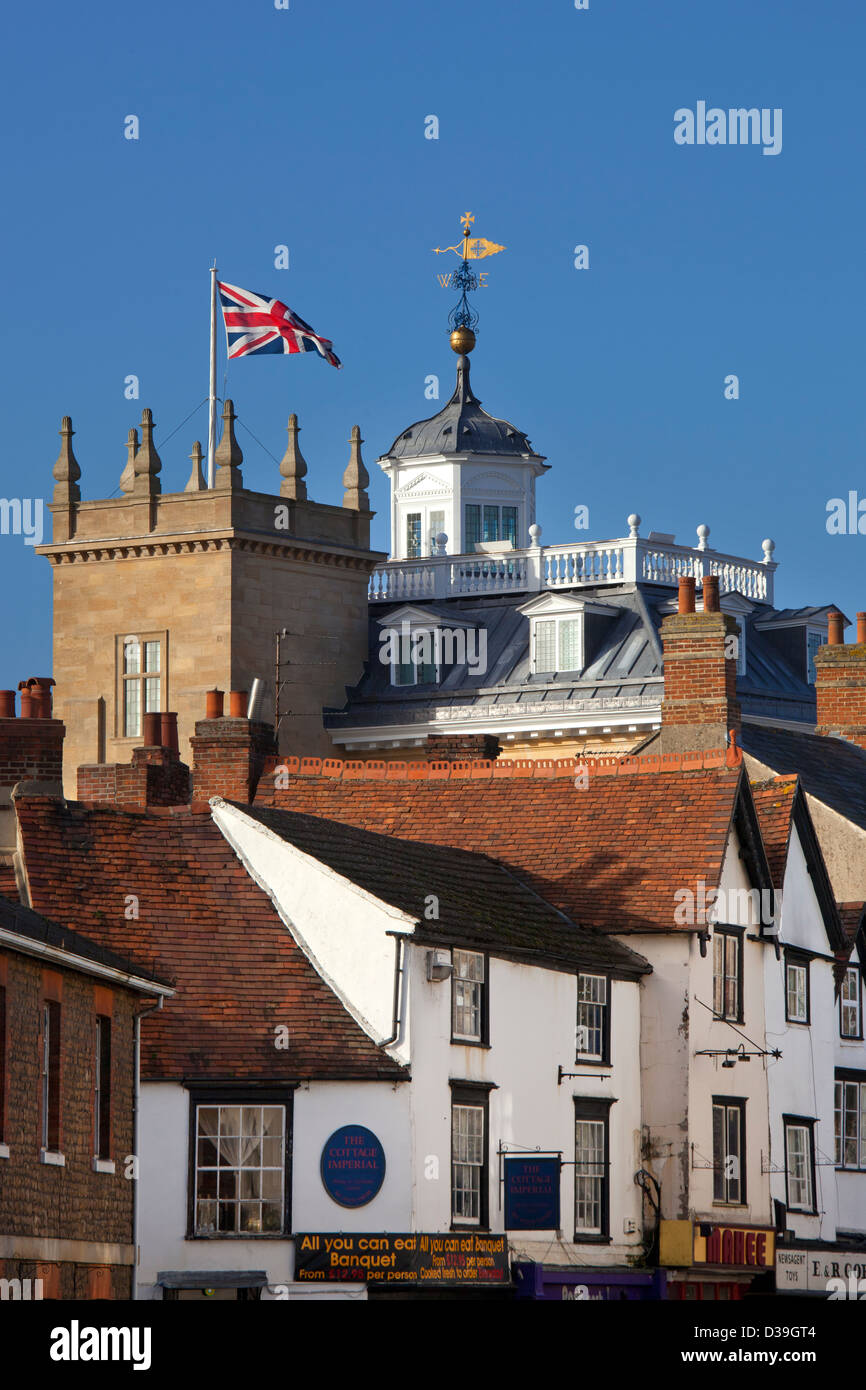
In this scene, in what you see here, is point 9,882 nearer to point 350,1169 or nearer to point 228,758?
point 350,1169

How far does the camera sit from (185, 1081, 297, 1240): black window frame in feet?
109

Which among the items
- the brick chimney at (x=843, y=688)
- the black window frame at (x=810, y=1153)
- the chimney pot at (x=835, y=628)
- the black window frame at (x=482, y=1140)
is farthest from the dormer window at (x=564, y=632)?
the black window frame at (x=482, y=1140)

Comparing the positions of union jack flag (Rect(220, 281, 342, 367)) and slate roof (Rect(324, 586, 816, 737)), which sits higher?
union jack flag (Rect(220, 281, 342, 367))

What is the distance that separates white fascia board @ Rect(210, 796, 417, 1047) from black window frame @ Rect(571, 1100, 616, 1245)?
3.76 metres

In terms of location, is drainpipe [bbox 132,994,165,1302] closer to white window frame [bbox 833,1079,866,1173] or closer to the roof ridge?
the roof ridge

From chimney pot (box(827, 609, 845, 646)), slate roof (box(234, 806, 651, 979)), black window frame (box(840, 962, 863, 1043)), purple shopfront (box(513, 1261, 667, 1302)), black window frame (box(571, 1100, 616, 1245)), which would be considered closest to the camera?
purple shopfront (box(513, 1261, 667, 1302))

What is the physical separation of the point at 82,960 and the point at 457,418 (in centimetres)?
6909

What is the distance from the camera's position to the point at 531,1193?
35.4 meters

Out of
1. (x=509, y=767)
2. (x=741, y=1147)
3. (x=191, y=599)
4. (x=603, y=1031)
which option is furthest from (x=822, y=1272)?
(x=191, y=599)

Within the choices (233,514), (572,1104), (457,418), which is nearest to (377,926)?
(572,1104)

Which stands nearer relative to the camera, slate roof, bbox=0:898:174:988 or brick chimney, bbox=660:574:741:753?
slate roof, bbox=0:898:174:988

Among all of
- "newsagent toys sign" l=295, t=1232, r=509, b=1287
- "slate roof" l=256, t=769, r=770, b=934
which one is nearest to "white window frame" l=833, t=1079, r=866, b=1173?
"slate roof" l=256, t=769, r=770, b=934

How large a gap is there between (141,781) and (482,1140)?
40.8 feet

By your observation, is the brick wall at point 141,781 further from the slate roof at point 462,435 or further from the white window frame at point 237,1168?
the slate roof at point 462,435
